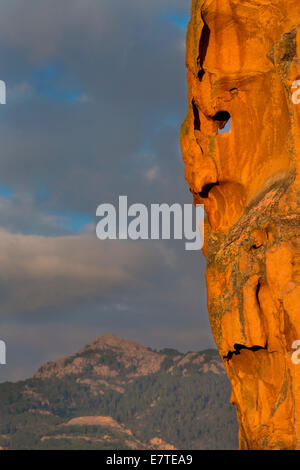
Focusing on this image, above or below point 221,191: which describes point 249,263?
below

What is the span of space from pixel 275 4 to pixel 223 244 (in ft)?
30.5

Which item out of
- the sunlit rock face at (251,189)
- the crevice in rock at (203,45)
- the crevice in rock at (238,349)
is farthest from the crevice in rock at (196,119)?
the crevice in rock at (238,349)

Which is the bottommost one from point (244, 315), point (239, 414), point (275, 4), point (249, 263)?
point (239, 414)

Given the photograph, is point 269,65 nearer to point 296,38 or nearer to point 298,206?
point 296,38

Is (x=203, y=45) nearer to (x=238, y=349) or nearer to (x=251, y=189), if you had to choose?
(x=251, y=189)

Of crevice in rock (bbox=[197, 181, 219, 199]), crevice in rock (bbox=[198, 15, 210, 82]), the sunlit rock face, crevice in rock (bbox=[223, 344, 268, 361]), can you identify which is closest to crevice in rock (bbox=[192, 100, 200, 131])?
the sunlit rock face

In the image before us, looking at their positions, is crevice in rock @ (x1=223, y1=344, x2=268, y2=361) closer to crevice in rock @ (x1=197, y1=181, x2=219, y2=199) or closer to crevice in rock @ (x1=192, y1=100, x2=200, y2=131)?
crevice in rock @ (x1=197, y1=181, x2=219, y2=199)

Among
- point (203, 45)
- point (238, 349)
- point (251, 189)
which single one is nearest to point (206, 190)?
point (251, 189)

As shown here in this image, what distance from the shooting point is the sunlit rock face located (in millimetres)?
27375

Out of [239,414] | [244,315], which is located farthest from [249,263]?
[239,414]

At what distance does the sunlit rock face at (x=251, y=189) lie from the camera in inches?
1078

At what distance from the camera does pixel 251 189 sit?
31.5 meters

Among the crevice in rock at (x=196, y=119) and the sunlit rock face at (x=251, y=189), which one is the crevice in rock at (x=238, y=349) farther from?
the crevice in rock at (x=196, y=119)

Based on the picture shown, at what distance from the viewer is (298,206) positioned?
89.2 feet
